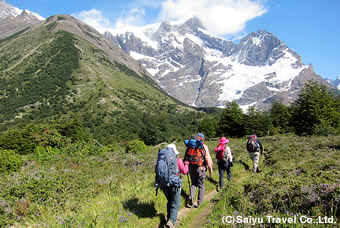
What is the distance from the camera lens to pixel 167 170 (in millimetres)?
5227

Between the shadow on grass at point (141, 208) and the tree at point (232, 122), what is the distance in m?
48.7

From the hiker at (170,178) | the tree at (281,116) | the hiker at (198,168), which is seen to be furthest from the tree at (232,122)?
the hiker at (170,178)

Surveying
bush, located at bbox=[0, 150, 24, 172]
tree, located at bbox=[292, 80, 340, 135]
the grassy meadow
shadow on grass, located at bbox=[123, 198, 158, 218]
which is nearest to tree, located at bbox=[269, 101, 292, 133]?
tree, located at bbox=[292, 80, 340, 135]

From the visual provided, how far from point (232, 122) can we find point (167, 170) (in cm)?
5041

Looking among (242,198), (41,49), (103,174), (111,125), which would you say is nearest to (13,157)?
(103,174)

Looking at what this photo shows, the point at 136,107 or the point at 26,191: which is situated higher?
the point at 136,107

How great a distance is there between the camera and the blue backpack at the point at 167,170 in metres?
5.18

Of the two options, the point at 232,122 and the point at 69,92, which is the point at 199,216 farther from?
the point at 69,92

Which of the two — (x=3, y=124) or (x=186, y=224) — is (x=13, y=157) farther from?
(x=3, y=124)

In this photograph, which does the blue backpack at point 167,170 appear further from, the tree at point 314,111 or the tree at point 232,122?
the tree at point 232,122

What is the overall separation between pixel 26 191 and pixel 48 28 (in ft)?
720

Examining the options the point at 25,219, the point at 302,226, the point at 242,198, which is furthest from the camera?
the point at 25,219

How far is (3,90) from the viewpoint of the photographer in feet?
384

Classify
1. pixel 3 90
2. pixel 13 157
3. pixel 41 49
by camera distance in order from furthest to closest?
pixel 41 49
pixel 3 90
pixel 13 157
